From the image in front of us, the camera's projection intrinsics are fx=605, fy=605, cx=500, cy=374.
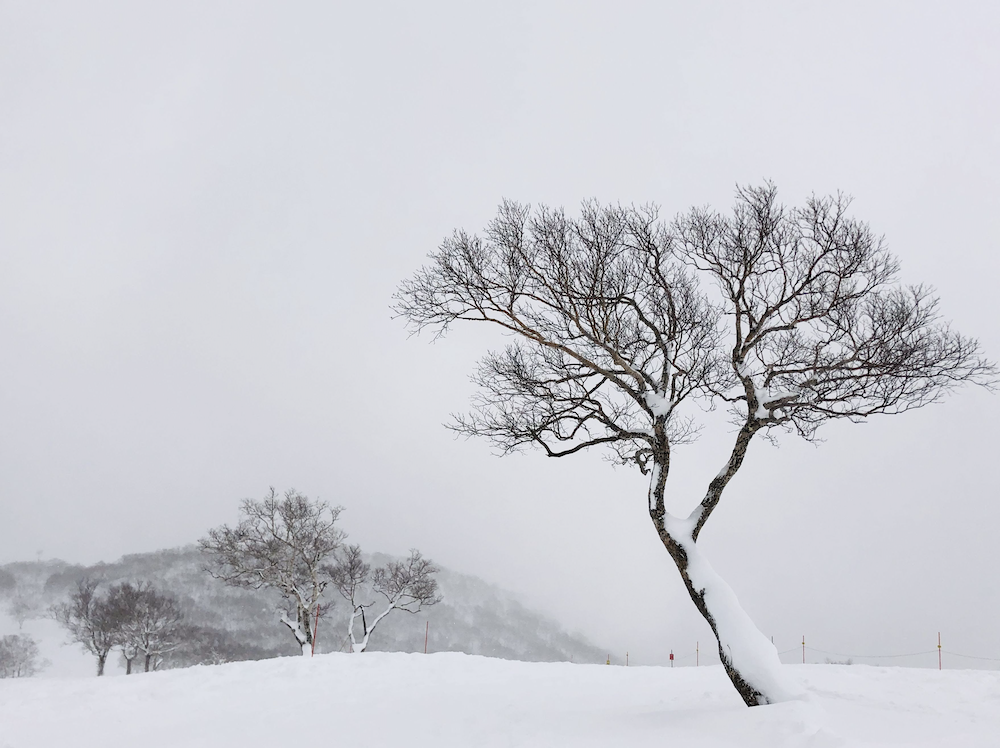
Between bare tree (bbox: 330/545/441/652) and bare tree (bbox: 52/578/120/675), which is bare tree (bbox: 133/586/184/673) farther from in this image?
bare tree (bbox: 330/545/441/652)

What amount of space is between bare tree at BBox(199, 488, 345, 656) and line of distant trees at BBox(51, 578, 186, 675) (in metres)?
12.0

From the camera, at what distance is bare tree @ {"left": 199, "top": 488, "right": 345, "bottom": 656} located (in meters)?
32.3

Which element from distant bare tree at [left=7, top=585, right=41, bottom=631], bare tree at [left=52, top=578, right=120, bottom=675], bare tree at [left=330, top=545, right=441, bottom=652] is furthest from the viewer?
distant bare tree at [left=7, top=585, right=41, bottom=631]

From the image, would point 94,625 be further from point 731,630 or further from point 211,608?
point 211,608

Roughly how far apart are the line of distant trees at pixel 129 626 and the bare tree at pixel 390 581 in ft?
48.2

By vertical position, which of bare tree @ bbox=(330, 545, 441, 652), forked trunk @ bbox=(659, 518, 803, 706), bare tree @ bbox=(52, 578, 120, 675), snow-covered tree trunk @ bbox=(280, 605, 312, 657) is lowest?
bare tree @ bbox=(52, 578, 120, 675)

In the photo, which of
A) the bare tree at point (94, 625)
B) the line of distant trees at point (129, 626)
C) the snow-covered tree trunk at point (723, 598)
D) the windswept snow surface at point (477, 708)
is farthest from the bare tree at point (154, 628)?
the snow-covered tree trunk at point (723, 598)

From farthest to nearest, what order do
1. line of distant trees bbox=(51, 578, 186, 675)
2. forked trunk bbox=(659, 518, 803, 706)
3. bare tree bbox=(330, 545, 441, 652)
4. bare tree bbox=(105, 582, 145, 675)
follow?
line of distant trees bbox=(51, 578, 186, 675), bare tree bbox=(105, 582, 145, 675), bare tree bbox=(330, 545, 441, 652), forked trunk bbox=(659, 518, 803, 706)

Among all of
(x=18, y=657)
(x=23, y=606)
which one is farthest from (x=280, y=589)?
(x=23, y=606)

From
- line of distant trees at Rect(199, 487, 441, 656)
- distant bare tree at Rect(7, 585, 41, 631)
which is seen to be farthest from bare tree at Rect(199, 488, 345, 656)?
distant bare tree at Rect(7, 585, 41, 631)

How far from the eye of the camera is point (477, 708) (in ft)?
31.3

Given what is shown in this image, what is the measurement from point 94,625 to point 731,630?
156 ft

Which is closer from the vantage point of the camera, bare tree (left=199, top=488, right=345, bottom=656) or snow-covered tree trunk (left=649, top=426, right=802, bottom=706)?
snow-covered tree trunk (left=649, top=426, right=802, bottom=706)

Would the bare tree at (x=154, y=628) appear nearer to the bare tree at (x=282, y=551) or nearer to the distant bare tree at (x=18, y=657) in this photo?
the bare tree at (x=282, y=551)
